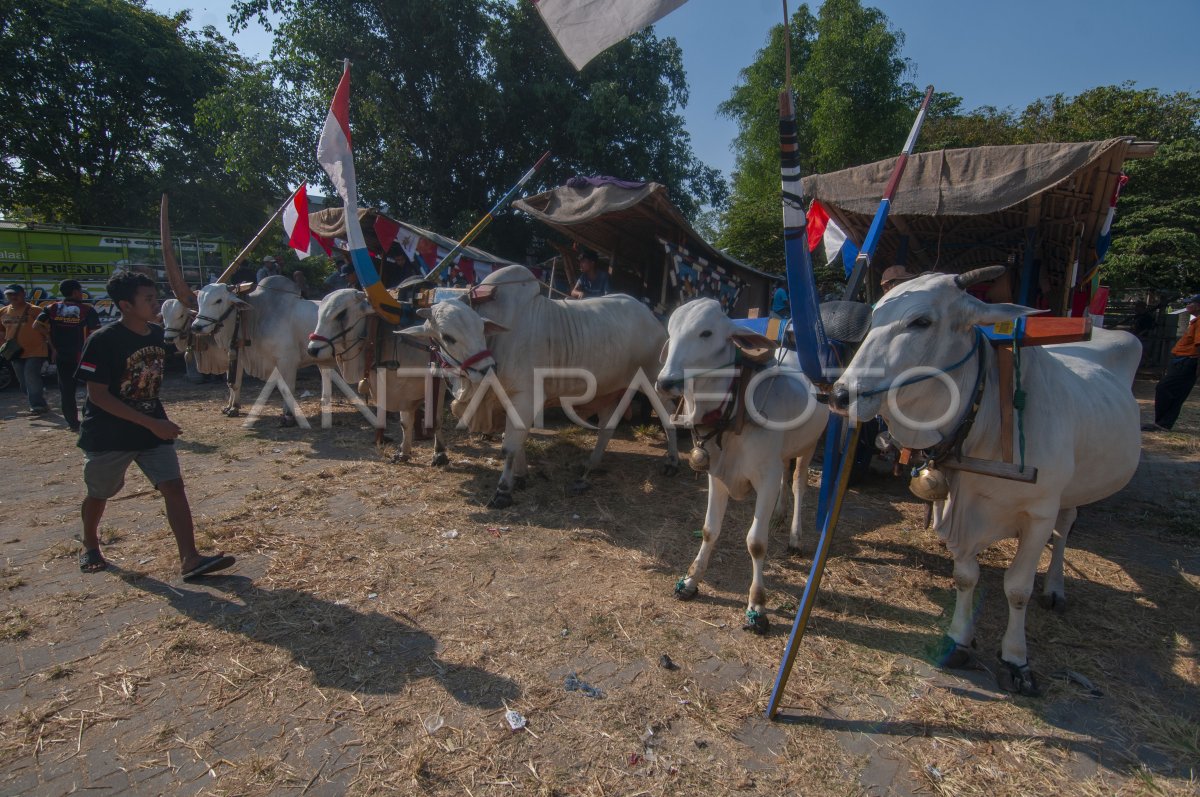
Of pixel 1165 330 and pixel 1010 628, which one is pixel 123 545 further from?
pixel 1165 330

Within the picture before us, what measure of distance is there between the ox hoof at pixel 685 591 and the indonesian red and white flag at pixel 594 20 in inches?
118

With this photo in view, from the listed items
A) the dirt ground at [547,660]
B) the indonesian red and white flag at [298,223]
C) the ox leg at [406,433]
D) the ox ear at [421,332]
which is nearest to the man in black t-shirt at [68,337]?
the indonesian red and white flag at [298,223]

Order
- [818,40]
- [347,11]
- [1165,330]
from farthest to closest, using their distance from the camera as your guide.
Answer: [818,40] → [1165,330] → [347,11]

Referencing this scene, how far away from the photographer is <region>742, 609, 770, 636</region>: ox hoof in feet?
11.6

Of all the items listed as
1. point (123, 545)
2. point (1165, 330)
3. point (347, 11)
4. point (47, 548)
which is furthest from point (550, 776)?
point (1165, 330)

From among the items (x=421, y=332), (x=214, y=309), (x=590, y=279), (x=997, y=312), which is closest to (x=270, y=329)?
(x=214, y=309)

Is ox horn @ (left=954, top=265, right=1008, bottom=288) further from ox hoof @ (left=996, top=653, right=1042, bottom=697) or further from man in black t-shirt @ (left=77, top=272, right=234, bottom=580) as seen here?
man in black t-shirt @ (left=77, top=272, right=234, bottom=580)

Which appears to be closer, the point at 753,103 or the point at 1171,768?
the point at 1171,768

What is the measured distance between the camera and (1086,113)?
19500 mm

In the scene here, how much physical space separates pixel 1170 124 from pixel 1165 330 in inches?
281

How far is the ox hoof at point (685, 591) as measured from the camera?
3934mm

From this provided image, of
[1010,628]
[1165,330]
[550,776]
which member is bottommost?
[550,776]

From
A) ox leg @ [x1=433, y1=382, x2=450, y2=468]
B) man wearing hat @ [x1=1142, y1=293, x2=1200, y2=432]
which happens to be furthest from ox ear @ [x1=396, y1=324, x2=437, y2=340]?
man wearing hat @ [x1=1142, y1=293, x2=1200, y2=432]

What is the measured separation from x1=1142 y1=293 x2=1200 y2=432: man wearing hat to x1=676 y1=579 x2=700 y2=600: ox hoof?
29.6 ft
